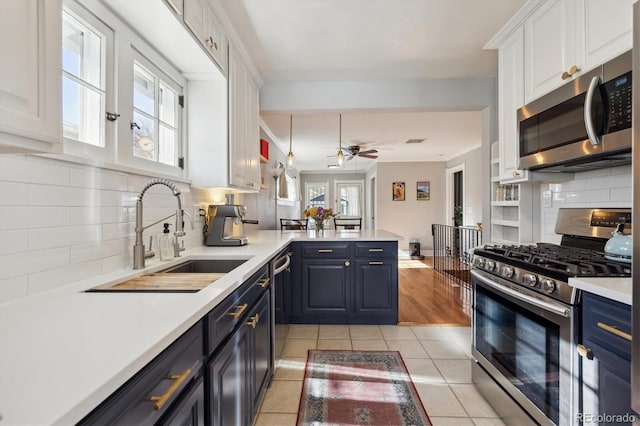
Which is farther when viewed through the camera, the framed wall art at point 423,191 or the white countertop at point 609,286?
the framed wall art at point 423,191

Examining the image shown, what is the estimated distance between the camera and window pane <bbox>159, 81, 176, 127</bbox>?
6.88 ft

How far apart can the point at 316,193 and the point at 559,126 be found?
9053 millimetres

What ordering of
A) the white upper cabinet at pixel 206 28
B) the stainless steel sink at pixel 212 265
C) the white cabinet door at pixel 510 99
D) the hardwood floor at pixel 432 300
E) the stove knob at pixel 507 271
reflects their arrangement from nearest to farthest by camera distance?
the stove knob at pixel 507 271 < the white upper cabinet at pixel 206 28 < the stainless steel sink at pixel 212 265 < the white cabinet door at pixel 510 99 < the hardwood floor at pixel 432 300

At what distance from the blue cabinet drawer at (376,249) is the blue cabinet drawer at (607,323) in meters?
1.90

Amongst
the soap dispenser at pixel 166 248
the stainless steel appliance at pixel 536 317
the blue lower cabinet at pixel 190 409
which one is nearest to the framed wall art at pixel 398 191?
the stainless steel appliance at pixel 536 317

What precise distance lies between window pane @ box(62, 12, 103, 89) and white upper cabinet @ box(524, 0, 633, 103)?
2386 millimetres

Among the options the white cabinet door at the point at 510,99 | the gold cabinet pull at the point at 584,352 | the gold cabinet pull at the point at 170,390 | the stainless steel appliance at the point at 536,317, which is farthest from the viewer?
the white cabinet door at the point at 510,99

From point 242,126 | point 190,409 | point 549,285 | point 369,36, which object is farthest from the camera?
point 242,126

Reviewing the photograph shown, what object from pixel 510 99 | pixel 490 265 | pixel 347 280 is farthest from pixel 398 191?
pixel 490 265

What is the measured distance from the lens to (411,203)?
8664 mm

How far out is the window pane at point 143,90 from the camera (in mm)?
1801

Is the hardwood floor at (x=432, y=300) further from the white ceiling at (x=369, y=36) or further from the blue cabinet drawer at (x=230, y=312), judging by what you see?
the white ceiling at (x=369, y=36)

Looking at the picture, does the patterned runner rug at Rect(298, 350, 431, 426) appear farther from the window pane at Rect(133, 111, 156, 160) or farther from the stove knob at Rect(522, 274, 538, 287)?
the window pane at Rect(133, 111, 156, 160)

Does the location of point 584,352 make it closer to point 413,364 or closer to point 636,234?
point 636,234
